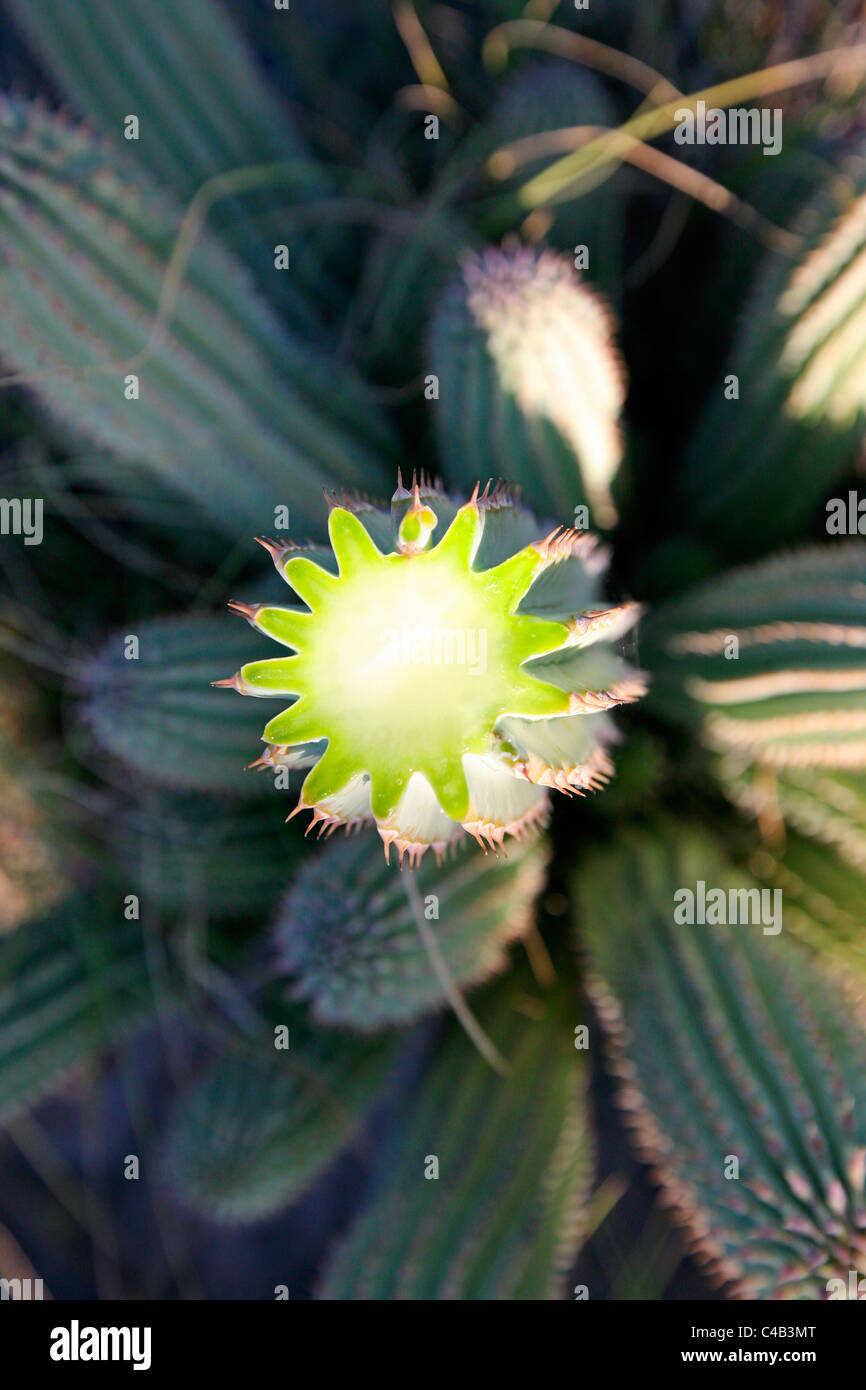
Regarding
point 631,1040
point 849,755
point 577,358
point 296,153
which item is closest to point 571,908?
point 631,1040

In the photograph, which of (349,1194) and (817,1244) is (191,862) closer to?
(349,1194)

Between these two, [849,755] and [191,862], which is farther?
[191,862]

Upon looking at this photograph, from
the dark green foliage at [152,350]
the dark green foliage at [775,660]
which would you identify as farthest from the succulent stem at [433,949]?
the dark green foliage at [152,350]

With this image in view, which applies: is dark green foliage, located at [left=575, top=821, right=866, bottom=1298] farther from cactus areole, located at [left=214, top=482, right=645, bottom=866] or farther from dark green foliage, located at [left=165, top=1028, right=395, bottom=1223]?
cactus areole, located at [left=214, top=482, right=645, bottom=866]

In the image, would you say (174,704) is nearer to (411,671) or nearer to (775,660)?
(411,671)

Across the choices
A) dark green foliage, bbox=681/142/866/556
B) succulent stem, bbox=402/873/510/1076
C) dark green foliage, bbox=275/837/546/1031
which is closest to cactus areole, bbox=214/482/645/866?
succulent stem, bbox=402/873/510/1076

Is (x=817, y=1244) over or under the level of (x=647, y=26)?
under

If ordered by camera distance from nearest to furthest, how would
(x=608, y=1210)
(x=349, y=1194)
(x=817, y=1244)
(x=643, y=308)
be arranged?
(x=817, y=1244), (x=608, y=1210), (x=643, y=308), (x=349, y=1194)
